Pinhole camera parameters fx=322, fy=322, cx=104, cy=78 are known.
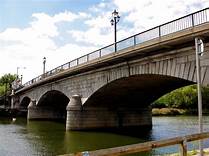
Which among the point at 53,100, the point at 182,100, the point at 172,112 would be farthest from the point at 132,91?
the point at 182,100

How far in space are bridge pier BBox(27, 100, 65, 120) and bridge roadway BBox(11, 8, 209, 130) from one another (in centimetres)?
483

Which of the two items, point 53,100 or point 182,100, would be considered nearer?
point 53,100

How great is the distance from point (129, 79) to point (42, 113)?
1245 inches

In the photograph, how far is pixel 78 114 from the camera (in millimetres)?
34125

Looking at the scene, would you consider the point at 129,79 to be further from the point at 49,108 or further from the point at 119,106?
the point at 49,108

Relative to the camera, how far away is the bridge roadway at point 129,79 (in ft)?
63.2

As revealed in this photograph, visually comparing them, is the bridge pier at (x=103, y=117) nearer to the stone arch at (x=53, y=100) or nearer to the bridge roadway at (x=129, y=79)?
the bridge roadway at (x=129, y=79)

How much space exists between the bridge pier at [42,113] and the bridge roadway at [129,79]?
483 cm

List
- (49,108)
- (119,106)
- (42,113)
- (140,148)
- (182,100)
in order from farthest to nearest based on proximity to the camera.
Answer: (182,100) < (49,108) < (42,113) < (119,106) < (140,148)

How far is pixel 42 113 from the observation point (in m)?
56.0

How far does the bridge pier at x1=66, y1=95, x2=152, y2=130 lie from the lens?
3406 centimetres

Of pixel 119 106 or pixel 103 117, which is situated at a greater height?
pixel 119 106

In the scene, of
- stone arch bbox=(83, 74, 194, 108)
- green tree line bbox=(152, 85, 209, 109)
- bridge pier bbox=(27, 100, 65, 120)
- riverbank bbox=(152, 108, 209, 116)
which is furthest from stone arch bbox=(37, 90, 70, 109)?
green tree line bbox=(152, 85, 209, 109)

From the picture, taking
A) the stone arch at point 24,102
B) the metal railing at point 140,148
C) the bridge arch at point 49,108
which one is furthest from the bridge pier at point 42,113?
the metal railing at point 140,148
